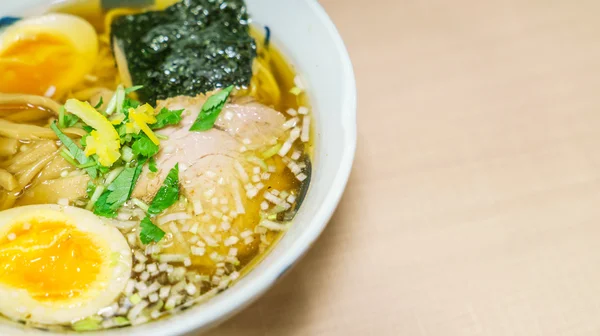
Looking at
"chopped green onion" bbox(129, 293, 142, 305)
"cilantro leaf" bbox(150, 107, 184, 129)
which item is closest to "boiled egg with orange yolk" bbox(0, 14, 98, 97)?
"cilantro leaf" bbox(150, 107, 184, 129)

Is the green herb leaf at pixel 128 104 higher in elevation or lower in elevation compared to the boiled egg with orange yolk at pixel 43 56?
lower

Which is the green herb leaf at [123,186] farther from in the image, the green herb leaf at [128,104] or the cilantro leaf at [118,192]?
the green herb leaf at [128,104]

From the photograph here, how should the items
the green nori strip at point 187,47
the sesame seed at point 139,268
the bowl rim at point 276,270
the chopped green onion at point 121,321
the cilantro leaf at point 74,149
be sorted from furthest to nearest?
the green nori strip at point 187,47 → the cilantro leaf at point 74,149 → the sesame seed at point 139,268 → the chopped green onion at point 121,321 → the bowl rim at point 276,270

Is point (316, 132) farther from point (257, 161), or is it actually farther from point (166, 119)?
point (166, 119)

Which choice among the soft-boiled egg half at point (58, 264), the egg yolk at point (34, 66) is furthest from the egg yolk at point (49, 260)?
the egg yolk at point (34, 66)

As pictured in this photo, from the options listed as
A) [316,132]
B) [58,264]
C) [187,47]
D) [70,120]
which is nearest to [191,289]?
[58,264]
